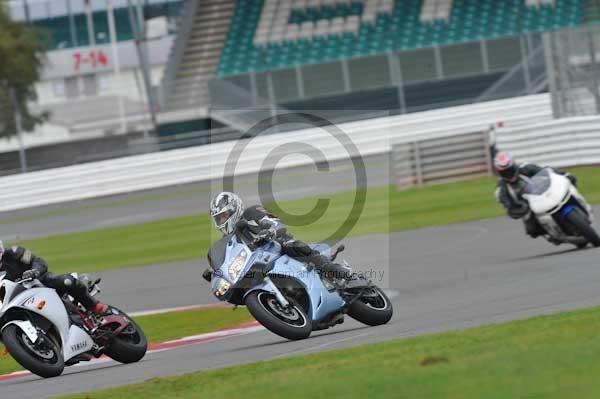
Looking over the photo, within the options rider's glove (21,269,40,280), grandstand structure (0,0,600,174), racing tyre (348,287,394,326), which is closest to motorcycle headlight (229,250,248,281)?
racing tyre (348,287,394,326)

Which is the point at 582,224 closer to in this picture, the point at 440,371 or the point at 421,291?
the point at 421,291

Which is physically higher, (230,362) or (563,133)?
(230,362)

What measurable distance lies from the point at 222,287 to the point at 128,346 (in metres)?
1.16

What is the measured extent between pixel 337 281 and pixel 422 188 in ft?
54.5

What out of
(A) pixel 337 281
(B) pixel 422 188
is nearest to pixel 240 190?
(B) pixel 422 188

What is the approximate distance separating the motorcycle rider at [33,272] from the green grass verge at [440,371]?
6.88 feet

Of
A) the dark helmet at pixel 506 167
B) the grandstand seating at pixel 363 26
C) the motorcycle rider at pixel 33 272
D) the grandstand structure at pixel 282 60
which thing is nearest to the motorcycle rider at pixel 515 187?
the dark helmet at pixel 506 167

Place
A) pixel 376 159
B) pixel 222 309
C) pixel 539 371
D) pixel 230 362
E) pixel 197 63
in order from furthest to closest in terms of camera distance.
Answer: pixel 197 63 → pixel 376 159 → pixel 222 309 → pixel 230 362 → pixel 539 371

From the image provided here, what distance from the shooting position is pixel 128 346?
1127 cm

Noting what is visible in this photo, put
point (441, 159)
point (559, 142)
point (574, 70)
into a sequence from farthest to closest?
point (441, 159)
point (574, 70)
point (559, 142)

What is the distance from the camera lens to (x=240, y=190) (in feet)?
103

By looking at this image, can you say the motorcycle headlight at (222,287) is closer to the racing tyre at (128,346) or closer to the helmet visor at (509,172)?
the racing tyre at (128,346)

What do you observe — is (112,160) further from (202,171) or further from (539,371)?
(539,371)

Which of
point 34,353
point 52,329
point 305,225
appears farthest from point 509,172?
point 305,225
